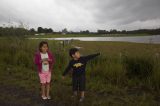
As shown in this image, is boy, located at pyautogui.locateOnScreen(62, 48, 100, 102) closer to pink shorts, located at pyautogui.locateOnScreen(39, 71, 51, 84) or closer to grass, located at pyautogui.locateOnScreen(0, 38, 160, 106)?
grass, located at pyautogui.locateOnScreen(0, 38, 160, 106)

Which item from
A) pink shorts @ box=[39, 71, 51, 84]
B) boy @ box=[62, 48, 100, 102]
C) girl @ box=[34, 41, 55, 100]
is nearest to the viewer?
boy @ box=[62, 48, 100, 102]

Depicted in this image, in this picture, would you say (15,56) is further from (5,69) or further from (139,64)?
(139,64)

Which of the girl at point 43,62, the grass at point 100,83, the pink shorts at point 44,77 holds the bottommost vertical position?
the grass at point 100,83

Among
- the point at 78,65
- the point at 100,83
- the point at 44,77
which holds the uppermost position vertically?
the point at 78,65

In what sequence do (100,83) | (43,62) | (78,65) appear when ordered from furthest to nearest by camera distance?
(100,83) < (43,62) < (78,65)

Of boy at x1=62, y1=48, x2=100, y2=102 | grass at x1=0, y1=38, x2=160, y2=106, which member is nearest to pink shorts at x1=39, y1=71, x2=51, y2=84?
grass at x1=0, y1=38, x2=160, y2=106

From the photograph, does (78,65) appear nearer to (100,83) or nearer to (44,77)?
(44,77)

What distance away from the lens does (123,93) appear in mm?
5957

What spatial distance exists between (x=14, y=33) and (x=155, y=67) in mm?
9414

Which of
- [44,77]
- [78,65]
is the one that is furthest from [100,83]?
[44,77]

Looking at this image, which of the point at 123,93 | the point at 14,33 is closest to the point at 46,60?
the point at 123,93

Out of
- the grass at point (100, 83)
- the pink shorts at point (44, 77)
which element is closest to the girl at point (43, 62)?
the pink shorts at point (44, 77)

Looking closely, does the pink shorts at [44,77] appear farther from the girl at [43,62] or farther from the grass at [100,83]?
the grass at [100,83]

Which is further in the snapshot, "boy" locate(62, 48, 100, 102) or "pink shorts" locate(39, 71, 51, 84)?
"pink shorts" locate(39, 71, 51, 84)
